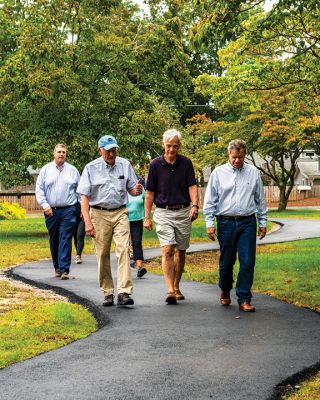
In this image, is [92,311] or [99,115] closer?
[92,311]

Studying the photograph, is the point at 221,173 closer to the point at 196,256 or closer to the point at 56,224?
the point at 56,224

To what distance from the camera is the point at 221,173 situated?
31.5 ft

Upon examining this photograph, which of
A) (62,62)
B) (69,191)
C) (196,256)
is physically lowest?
(196,256)

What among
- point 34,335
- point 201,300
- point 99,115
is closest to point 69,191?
point 201,300

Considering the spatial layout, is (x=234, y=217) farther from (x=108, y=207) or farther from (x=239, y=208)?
(x=108, y=207)

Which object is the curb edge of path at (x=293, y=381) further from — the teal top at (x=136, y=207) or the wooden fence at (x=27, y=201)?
the wooden fence at (x=27, y=201)

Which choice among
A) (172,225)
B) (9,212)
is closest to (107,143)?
(172,225)

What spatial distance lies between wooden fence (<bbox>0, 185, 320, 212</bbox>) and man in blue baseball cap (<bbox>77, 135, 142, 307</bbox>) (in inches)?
1809

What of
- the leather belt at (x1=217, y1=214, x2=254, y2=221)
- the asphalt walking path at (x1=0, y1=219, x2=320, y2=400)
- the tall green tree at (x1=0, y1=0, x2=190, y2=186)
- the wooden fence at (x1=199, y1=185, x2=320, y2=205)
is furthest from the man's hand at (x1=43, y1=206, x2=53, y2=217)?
the wooden fence at (x1=199, y1=185, x2=320, y2=205)

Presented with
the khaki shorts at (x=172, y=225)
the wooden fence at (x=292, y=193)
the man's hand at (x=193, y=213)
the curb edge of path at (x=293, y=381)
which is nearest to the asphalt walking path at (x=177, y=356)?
the curb edge of path at (x=293, y=381)

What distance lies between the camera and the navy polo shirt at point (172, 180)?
33.0 feet

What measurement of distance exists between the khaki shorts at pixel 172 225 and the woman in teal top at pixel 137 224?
3104 millimetres

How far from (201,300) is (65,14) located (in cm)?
Answer: 1644

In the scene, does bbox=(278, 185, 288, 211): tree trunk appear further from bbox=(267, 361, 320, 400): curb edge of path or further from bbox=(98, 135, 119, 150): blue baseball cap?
bbox=(267, 361, 320, 400): curb edge of path
